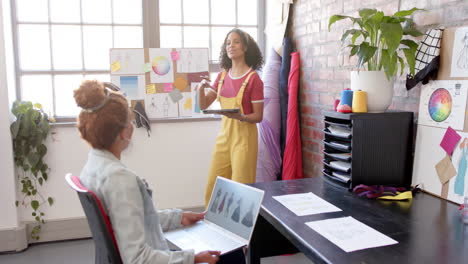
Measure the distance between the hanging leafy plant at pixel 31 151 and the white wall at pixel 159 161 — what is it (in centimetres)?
9

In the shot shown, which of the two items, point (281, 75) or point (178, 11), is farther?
point (178, 11)

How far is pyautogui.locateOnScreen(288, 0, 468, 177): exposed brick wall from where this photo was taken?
195cm

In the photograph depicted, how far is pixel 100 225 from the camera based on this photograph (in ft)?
3.92

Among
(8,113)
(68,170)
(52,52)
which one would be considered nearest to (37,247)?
(68,170)

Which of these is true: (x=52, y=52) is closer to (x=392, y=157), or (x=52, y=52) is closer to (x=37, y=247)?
(x=37, y=247)

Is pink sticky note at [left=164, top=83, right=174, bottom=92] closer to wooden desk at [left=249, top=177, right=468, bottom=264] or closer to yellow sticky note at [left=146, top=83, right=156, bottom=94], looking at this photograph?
yellow sticky note at [left=146, top=83, right=156, bottom=94]

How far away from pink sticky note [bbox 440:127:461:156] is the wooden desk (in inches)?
8.6

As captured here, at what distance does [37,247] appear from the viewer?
10.4 ft

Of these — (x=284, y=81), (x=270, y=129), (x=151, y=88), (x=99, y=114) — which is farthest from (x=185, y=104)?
(x=99, y=114)

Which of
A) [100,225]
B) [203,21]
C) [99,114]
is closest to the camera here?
[100,225]

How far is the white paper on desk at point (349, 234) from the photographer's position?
1.26 m

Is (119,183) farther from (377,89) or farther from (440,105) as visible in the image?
(440,105)

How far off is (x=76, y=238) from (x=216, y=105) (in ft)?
5.56

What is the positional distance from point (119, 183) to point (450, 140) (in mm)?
1327
